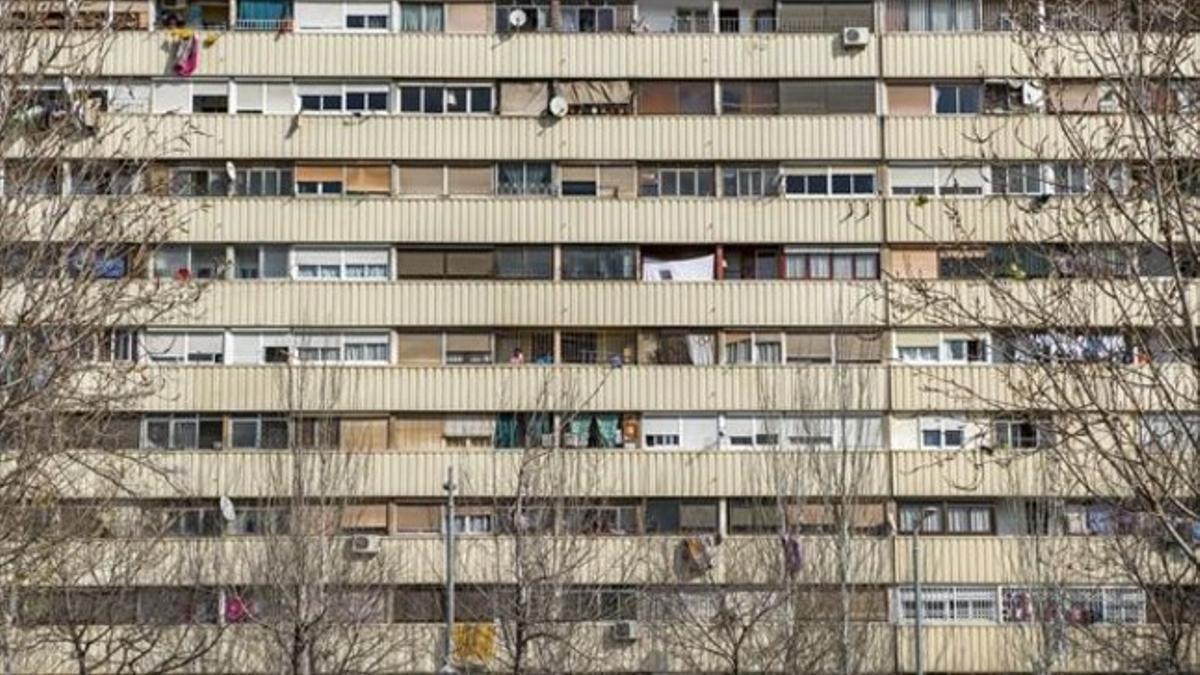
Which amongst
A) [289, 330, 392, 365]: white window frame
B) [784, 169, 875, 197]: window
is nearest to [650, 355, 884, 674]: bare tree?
[784, 169, 875, 197]: window

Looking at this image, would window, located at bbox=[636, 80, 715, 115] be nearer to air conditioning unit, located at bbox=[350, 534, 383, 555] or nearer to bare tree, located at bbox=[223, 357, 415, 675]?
bare tree, located at bbox=[223, 357, 415, 675]

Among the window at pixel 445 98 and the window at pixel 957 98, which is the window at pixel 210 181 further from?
the window at pixel 957 98

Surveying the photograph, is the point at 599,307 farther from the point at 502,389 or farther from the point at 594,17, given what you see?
the point at 594,17

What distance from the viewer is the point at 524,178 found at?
4509 centimetres

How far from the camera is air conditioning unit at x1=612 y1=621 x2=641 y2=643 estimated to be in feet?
141

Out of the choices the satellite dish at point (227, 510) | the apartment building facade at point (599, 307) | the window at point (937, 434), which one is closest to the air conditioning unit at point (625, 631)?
the apartment building facade at point (599, 307)

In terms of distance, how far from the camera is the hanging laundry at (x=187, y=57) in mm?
44938

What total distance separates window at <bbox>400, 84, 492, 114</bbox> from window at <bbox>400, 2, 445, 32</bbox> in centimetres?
151

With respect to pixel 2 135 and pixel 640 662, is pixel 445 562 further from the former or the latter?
pixel 2 135

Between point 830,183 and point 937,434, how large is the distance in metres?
6.19

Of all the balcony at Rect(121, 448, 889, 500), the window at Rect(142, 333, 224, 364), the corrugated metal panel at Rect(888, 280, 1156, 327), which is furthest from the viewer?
the window at Rect(142, 333, 224, 364)

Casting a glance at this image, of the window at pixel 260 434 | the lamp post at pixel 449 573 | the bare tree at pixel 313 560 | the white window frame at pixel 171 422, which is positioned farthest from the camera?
the white window frame at pixel 171 422

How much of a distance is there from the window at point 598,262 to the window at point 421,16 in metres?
6.18

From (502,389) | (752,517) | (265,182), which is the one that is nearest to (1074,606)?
(752,517)
